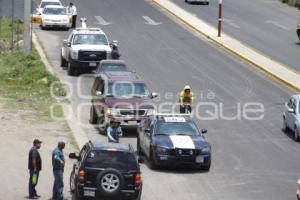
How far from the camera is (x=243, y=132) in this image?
33281mm

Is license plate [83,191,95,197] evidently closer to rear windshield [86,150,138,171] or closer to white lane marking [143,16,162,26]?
rear windshield [86,150,138,171]

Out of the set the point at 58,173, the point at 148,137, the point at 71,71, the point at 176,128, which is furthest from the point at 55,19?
the point at 58,173

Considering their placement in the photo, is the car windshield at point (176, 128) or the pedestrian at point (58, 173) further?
the car windshield at point (176, 128)

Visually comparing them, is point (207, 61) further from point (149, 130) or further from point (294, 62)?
point (149, 130)

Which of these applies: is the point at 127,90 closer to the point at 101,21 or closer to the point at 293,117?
the point at 293,117

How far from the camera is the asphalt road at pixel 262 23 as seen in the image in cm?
5431

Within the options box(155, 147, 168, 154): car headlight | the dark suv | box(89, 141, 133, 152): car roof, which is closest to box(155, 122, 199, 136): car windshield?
box(155, 147, 168, 154): car headlight

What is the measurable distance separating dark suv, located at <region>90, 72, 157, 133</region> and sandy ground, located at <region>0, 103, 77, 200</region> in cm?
126

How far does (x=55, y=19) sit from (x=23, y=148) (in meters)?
30.9

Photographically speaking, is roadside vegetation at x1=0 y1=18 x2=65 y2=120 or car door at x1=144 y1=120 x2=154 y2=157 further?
roadside vegetation at x1=0 y1=18 x2=65 y2=120

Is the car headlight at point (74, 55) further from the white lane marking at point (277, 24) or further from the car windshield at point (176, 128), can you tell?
the white lane marking at point (277, 24)

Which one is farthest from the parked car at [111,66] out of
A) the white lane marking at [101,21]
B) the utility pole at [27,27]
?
the white lane marking at [101,21]

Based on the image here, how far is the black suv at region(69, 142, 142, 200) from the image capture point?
21.5 meters

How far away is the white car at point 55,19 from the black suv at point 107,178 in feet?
125
